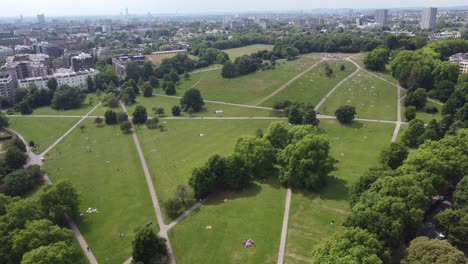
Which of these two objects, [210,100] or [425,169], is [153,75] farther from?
[425,169]

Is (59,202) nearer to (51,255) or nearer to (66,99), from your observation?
(51,255)

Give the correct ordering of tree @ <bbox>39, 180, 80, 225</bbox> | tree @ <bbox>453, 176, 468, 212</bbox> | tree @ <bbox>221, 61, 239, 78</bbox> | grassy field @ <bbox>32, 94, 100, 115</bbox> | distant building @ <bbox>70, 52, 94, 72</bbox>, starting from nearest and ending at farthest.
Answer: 1. tree @ <bbox>453, 176, 468, 212</bbox>
2. tree @ <bbox>39, 180, 80, 225</bbox>
3. grassy field @ <bbox>32, 94, 100, 115</bbox>
4. tree @ <bbox>221, 61, 239, 78</bbox>
5. distant building @ <bbox>70, 52, 94, 72</bbox>

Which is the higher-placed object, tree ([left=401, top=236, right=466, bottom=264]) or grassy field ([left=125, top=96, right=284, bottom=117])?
tree ([left=401, top=236, right=466, bottom=264])

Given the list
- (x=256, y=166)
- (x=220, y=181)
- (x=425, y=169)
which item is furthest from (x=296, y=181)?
(x=425, y=169)

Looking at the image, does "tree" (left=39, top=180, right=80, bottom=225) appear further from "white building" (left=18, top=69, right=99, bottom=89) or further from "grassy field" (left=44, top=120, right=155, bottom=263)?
"white building" (left=18, top=69, right=99, bottom=89)

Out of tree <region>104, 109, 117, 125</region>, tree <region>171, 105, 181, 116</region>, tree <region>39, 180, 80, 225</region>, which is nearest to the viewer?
tree <region>39, 180, 80, 225</region>

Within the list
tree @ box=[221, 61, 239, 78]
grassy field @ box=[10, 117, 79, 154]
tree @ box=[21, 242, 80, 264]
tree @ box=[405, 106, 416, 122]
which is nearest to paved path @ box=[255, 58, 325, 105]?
tree @ box=[221, 61, 239, 78]
